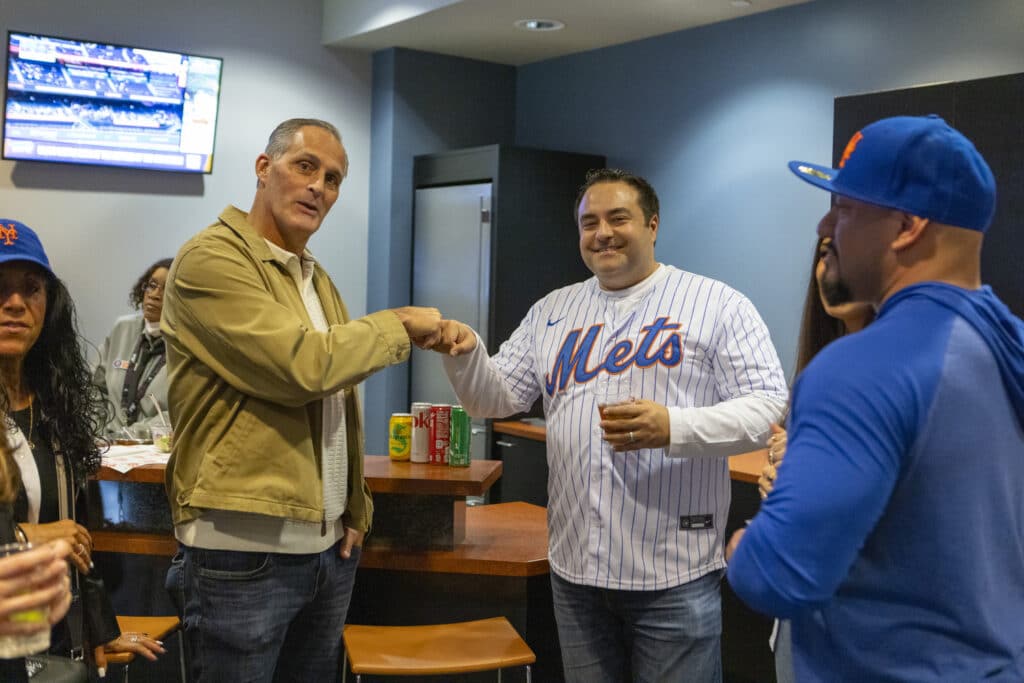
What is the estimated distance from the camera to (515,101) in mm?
6297

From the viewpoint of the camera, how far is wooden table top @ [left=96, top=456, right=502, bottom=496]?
2.69 m

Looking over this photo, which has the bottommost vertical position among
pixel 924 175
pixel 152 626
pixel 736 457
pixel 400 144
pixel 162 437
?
pixel 152 626

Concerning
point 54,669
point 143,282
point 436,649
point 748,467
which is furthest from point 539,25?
point 54,669

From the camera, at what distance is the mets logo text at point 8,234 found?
191cm

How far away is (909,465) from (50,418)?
152 centimetres

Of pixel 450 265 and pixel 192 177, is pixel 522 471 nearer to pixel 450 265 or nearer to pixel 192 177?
pixel 450 265

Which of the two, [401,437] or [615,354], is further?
[401,437]

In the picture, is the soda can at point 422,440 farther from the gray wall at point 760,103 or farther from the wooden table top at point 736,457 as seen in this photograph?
the gray wall at point 760,103

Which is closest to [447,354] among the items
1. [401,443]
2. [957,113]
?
[401,443]

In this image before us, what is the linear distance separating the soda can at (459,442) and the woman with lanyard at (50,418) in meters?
1.07

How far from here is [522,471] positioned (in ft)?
16.4

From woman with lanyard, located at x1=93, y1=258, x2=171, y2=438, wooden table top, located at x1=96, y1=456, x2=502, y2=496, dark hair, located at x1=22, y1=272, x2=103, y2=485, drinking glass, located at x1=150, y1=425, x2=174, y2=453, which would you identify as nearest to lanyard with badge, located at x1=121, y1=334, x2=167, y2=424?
woman with lanyard, located at x1=93, y1=258, x2=171, y2=438

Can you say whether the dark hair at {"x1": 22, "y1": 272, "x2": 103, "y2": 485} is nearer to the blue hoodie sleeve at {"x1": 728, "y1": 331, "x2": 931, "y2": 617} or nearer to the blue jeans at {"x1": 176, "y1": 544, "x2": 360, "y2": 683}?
the blue jeans at {"x1": 176, "y1": 544, "x2": 360, "y2": 683}

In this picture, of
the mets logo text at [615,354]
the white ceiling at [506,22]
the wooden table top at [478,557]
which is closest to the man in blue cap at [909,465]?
the mets logo text at [615,354]
